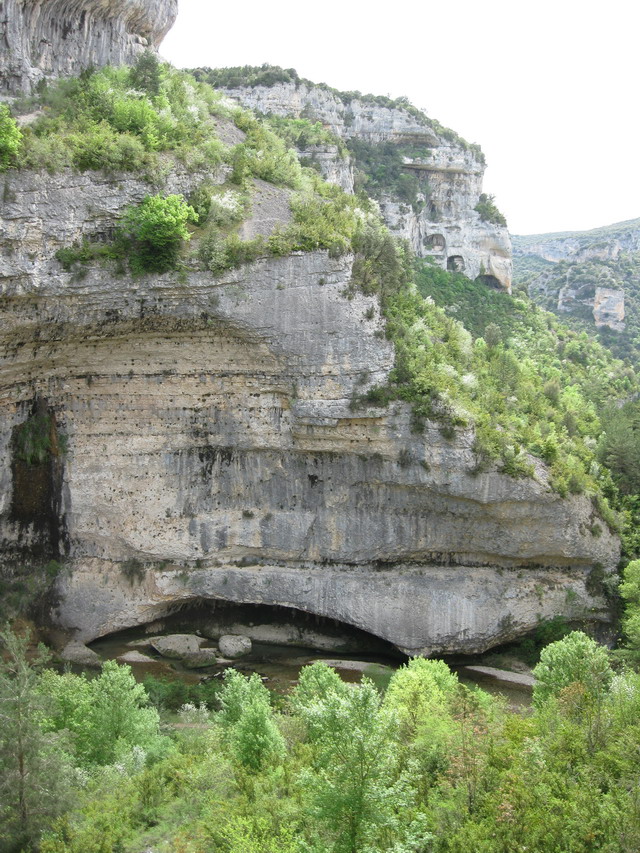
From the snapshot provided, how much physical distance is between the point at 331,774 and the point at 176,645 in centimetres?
1572

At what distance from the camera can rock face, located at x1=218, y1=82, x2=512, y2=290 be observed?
4612 centimetres

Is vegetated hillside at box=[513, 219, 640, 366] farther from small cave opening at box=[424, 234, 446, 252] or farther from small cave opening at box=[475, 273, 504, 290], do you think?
small cave opening at box=[424, 234, 446, 252]

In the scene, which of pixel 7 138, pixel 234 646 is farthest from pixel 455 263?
pixel 7 138

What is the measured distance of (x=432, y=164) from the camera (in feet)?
152

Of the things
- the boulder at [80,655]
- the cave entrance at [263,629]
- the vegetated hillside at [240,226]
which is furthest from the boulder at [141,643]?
the vegetated hillside at [240,226]

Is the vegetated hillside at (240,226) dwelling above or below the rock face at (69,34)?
below

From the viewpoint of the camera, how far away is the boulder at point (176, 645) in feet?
83.1

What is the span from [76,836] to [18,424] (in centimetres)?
1471

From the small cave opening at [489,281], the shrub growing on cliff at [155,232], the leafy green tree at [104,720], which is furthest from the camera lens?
the small cave opening at [489,281]

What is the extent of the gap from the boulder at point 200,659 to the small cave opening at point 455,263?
30090 mm

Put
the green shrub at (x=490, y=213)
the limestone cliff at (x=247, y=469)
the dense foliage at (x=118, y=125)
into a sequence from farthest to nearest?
1. the green shrub at (x=490, y=213)
2. the limestone cliff at (x=247, y=469)
3. the dense foliage at (x=118, y=125)

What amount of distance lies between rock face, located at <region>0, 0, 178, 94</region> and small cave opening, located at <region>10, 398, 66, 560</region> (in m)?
10.2

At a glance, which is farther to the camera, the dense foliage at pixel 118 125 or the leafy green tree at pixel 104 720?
the dense foliage at pixel 118 125

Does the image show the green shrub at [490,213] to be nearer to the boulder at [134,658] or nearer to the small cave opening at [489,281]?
the small cave opening at [489,281]
